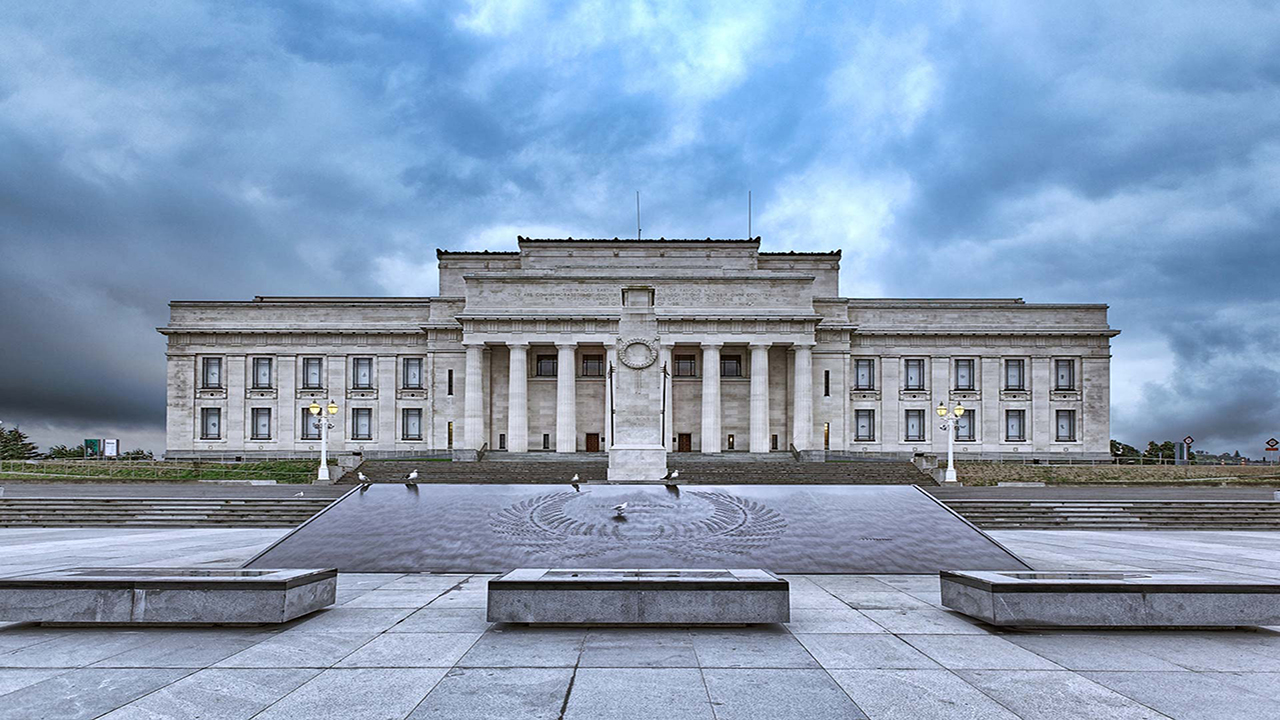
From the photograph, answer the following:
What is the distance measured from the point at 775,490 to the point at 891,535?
81.3 inches

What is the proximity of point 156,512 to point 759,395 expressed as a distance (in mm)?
36867

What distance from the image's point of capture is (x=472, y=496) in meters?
12.3

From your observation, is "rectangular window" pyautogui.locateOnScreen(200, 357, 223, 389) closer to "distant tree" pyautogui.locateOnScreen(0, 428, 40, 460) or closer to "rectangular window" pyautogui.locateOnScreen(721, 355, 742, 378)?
"distant tree" pyautogui.locateOnScreen(0, 428, 40, 460)

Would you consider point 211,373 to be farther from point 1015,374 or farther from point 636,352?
point 1015,374

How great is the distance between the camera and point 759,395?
52562 millimetres

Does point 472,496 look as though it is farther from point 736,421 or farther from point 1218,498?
point 736,421

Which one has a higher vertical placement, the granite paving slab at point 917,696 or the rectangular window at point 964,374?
the rectangular window at point 964,374

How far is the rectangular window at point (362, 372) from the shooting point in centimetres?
5791

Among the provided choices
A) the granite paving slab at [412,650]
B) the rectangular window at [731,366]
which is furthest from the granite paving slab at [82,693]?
the rectangular window at [731,366]

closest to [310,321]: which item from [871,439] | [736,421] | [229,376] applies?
[229,376]

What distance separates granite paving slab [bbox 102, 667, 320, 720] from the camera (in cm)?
529

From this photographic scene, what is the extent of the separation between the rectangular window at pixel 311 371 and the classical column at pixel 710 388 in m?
30.0

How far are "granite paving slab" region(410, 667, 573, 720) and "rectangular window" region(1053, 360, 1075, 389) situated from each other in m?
60.7

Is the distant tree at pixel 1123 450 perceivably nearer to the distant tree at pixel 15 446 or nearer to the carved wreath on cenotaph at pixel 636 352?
the carved wreath on cenotaph at pixel 636 352
